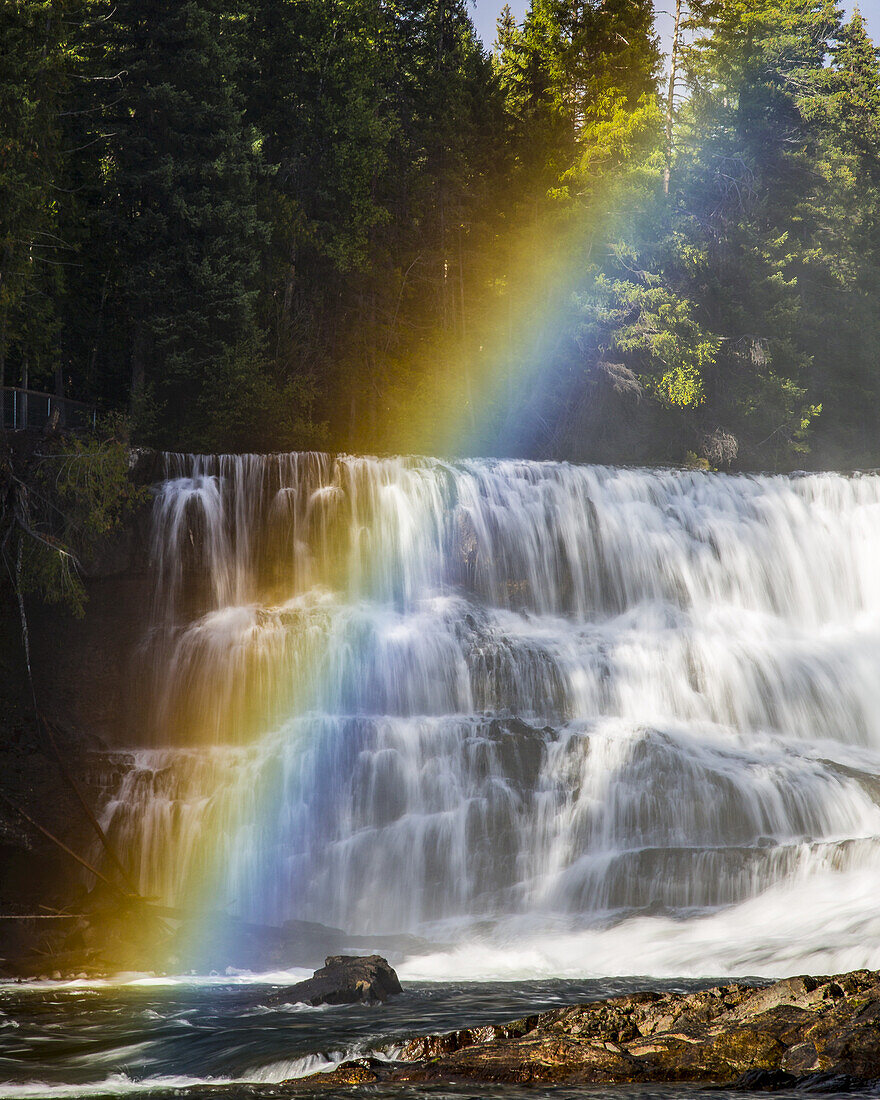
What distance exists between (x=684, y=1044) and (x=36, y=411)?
65.3ft

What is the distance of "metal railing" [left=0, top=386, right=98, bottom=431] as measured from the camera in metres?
21.0

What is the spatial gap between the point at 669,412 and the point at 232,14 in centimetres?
2021

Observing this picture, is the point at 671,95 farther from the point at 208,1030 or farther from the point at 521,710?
the point at 208,1030

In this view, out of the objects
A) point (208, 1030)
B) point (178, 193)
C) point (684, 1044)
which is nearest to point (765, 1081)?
point (684, 1044)

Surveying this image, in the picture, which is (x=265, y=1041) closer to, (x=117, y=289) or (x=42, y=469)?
(x=42, y=469)

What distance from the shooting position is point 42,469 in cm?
1698

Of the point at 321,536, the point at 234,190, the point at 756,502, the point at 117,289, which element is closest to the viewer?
the point at 321,536

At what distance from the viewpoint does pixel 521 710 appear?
687 inches

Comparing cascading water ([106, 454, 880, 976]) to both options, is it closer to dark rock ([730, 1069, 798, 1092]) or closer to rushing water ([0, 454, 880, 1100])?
rushing water ([0, 454, 880, 1100])

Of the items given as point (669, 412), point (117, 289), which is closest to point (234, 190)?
point (117, 289)

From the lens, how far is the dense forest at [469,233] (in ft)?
90.5

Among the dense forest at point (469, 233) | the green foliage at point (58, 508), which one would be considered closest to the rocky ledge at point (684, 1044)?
the green foliage at point (58, 508)

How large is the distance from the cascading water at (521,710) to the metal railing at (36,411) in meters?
3.80

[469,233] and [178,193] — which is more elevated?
[469,233]
